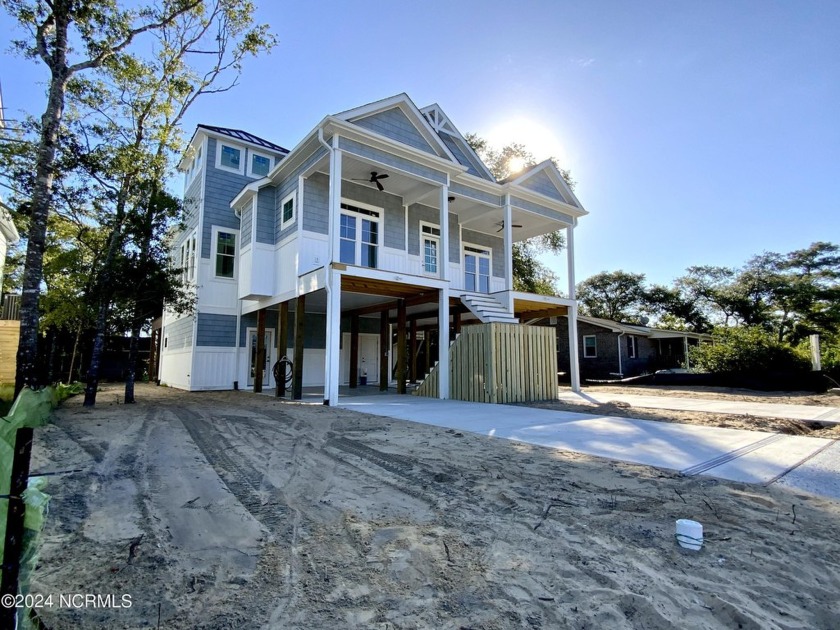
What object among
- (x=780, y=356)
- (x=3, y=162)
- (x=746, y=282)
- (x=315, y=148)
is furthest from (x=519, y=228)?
(x=746, y=282)

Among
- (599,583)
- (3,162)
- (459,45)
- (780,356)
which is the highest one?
(459,45)

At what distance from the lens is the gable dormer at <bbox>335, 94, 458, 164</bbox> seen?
1021 centimetres

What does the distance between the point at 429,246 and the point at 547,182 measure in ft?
15.8

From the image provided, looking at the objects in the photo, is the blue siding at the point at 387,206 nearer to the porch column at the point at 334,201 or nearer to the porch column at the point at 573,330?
the porch column at the point at 334,201

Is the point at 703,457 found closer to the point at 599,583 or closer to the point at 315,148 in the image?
the point at 599,583

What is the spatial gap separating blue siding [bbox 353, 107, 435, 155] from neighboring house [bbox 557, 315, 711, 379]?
44.0 ft

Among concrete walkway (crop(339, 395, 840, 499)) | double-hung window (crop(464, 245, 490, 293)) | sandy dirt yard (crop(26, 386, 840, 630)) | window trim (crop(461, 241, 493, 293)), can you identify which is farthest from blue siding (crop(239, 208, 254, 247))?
sandy dirt yard (crop(26, 386, 840, 630))

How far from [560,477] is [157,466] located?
386cm

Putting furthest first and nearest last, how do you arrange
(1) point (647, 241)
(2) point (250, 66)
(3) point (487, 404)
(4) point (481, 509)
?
(1) point (647, 241), (2) point (250, 66), (3) point (487, 404), (4) point (481, 509)

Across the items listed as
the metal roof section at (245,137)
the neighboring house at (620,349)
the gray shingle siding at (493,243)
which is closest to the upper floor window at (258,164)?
the metal roof section at (245,137)

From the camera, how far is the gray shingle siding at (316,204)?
441 inches

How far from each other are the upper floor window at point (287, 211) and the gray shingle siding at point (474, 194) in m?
4.61

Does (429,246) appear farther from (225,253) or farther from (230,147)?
(230,147)

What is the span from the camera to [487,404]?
9461 millimetres
